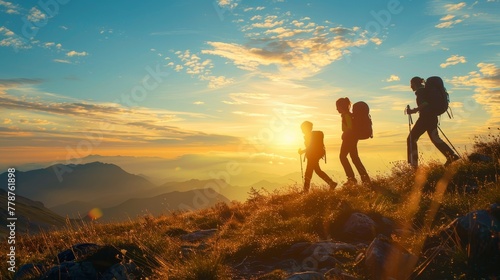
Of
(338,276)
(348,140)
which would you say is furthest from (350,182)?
(338,276)

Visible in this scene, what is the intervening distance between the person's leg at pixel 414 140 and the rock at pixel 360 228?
5536 millimetres

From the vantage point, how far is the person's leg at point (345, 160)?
45.2 ft

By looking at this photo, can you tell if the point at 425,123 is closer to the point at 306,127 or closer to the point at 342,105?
the point at 342,105

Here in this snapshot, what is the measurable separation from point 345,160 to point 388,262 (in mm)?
8977

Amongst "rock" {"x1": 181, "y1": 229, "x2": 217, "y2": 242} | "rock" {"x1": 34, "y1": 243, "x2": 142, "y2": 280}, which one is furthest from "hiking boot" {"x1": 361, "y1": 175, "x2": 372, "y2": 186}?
"rock" {"x1": 34, "y1": 243, "x2": 142, "y2": 280}

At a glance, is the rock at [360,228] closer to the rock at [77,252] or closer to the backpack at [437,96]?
the rock at [77,252]

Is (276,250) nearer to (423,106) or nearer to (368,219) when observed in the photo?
(368,219)

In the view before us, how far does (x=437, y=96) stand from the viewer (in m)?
12.3

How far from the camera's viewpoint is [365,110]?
13.7m

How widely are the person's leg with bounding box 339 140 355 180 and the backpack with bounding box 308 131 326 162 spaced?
1.32 m

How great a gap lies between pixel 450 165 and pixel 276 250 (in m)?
7.29

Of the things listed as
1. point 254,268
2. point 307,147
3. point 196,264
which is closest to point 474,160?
point 307,147

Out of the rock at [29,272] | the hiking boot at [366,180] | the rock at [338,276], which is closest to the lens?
the rock at [338,276]

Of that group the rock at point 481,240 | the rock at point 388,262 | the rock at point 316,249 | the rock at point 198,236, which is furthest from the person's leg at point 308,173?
the rock at point 481,240
